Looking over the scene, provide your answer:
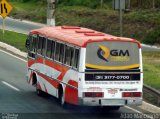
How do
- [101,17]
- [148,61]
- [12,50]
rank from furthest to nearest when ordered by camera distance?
[101,17]
[12,50]
[148,61]

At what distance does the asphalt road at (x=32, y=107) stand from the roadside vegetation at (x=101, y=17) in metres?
Answer: 22.9

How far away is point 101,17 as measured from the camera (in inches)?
2195

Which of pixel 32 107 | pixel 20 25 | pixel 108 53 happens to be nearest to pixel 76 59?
pixel 108 53

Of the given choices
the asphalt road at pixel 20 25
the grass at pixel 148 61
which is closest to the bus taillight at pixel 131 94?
the grass at pixel 148 61

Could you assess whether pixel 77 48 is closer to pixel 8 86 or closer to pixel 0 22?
pixel 8 86

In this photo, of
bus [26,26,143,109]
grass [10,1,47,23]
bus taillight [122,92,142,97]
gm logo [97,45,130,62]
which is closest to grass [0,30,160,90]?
bus taillight [122,92,142,97]

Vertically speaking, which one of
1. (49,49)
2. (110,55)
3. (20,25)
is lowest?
(20,25)

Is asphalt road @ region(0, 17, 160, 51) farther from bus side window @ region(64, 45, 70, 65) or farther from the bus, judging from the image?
the bus

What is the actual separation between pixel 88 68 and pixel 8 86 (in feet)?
22.7

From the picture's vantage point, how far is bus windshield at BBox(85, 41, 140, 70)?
19.7m

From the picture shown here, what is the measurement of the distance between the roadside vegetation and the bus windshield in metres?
27.5

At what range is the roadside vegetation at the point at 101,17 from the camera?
162ft

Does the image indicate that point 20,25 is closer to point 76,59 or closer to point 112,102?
point 76,59

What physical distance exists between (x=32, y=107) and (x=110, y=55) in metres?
3.20
